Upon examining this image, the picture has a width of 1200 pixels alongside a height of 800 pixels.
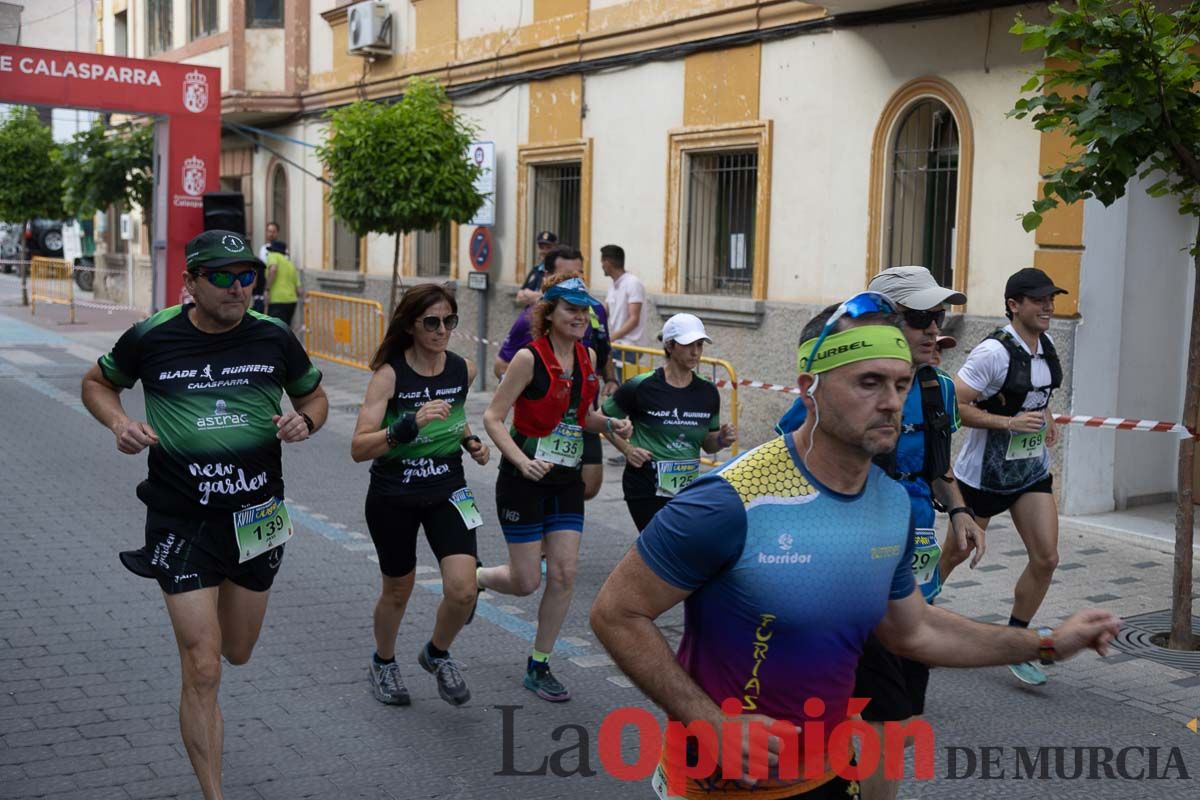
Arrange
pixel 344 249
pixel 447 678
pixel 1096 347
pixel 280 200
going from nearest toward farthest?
pixel 447 678 < pixel 1096 347 < pixel 344 249 < pixel 280 200

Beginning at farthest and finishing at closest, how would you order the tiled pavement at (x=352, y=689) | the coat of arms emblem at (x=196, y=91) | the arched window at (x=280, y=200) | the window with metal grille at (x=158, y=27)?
the window with metal grille at (x=158, y=27) → the arched window at (x=280, y=200) → the coat of arms emblem at (x=196, y=91) → the tiled pavement at (x=352, y=689)

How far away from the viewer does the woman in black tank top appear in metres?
5.64

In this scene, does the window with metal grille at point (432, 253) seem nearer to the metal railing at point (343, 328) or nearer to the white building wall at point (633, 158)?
the metal railing at point (343, 328)

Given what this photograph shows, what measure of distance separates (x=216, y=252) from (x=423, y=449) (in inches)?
55.8

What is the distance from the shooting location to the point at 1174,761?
5.38m

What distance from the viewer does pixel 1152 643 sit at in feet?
23.2

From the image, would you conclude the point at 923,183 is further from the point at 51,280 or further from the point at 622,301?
the point at 51,280

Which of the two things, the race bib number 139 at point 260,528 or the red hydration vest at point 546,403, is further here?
the red hydration vest at point 546,403

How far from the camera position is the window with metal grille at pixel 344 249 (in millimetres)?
22328

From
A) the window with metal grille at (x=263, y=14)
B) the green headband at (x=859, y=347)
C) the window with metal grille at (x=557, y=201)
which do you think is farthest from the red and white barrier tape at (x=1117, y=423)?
the window with metal grille at (x=263, y=14)

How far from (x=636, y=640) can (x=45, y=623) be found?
5.05m

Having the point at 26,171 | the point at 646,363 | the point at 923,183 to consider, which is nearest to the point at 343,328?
the point at 646,363

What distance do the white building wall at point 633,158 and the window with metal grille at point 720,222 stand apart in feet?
1.18

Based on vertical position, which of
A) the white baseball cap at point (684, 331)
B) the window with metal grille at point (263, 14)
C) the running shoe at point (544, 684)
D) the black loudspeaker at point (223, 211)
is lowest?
the running shoe at point (544, 684)
